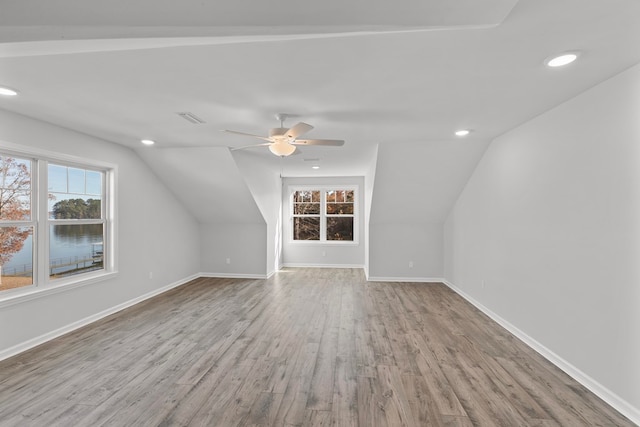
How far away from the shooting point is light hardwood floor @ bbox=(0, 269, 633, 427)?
202cm

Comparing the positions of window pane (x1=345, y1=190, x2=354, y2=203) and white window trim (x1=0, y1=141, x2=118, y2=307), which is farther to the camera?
window pane (x1=345, y1=190, x2=354, y2=203)

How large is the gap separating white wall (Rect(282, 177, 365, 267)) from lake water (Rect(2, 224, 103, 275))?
4286 millimetres

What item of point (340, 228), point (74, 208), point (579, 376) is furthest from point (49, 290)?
point (340, 228)

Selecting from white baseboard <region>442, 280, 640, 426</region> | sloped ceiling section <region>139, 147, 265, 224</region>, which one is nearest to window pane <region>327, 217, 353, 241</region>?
sloped ceiling section <region>139, 147, 265, 224</region>

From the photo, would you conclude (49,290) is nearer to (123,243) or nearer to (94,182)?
(123,243)

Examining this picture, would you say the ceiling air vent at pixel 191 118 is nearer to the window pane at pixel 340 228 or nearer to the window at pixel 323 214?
the window at pixel 323 214

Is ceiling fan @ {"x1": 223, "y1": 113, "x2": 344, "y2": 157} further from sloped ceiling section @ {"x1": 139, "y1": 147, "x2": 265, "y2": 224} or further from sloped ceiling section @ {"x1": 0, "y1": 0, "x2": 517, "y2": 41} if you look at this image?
sloped ceiling section @ {"x1": 139, "y1": 147, "x2": 265, "y2": 224}

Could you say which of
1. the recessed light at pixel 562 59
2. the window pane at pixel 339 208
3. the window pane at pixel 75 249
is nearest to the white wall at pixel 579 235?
the recessed light at pixel 562 59

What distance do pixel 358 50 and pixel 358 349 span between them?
269 cm

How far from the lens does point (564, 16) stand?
146 centimetres

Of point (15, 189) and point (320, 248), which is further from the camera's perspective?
point (320, 248)

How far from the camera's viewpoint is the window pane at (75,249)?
3.43m

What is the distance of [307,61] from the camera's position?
1905 millimetres

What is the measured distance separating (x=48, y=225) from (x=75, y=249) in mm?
487
